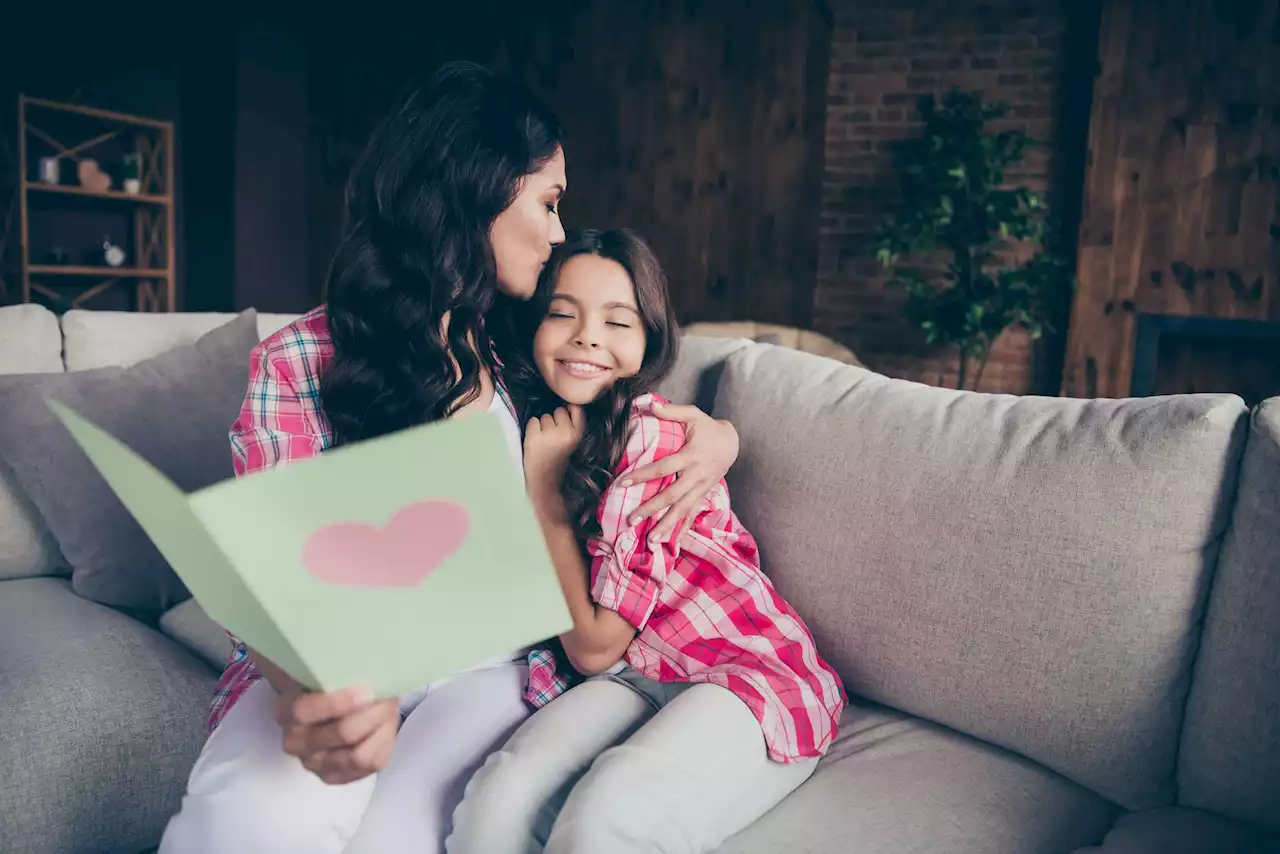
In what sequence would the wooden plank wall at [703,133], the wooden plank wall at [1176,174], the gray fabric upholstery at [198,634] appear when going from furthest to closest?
the wooden plank wall at [703,133], the wooden plank wall at [1176,174], the gray fabric upholstery at [198,634]

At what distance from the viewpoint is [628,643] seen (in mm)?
1213

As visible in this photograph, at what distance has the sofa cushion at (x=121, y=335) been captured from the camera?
1.84 metres

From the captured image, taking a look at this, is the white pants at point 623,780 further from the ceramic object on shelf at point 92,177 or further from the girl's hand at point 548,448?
the ceramic object on shelf at point 92,177

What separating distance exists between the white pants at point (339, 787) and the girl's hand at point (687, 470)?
0.29 meters

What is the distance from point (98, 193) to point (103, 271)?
40 centimetres

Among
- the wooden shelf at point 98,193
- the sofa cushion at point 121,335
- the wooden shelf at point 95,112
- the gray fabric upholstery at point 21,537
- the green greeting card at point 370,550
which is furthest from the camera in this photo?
the wooden shelf at point 98,193

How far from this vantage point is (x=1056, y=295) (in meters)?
4.19

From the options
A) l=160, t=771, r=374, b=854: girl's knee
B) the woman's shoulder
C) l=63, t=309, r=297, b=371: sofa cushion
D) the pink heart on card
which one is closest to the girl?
l=160, t=771, r=374, b=854: girl's knee

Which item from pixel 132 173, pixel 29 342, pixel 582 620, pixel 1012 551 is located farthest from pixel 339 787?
pixel 132 173

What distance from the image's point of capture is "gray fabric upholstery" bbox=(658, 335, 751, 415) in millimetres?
1576

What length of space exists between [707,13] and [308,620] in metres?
4.90

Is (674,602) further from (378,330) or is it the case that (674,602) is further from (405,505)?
(405,505)

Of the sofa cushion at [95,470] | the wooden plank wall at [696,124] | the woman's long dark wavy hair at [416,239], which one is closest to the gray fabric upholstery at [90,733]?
the sofa cushion at [95,470]

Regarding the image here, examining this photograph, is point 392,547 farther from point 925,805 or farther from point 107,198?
point 107,198
